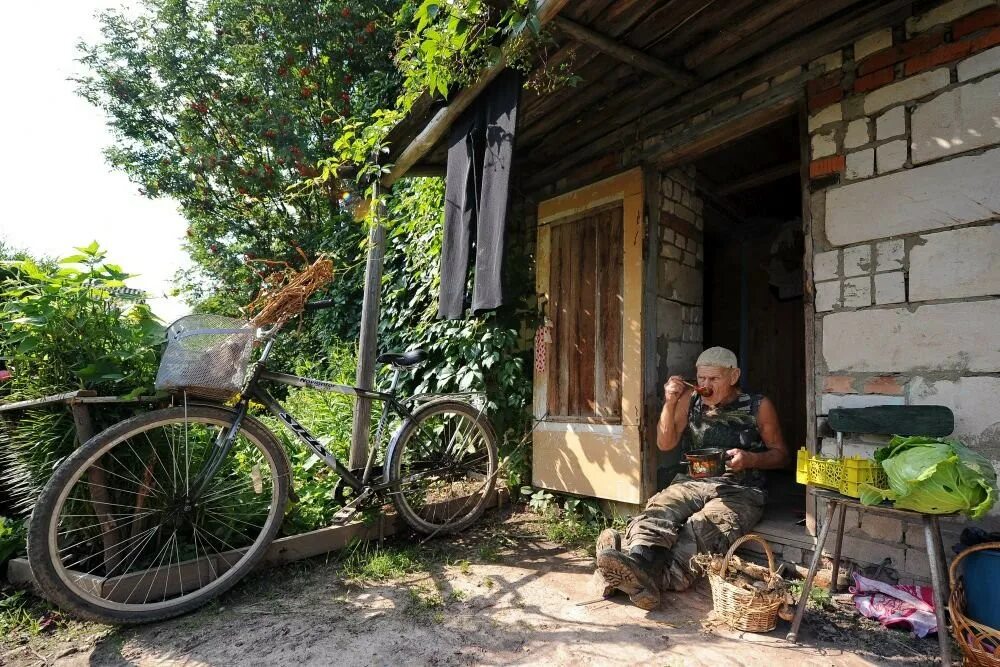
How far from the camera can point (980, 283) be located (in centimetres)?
216

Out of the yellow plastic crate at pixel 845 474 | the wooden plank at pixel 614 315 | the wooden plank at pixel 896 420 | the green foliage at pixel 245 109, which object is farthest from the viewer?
the green foliage at pixel 245 109

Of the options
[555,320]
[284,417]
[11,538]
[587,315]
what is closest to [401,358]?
[284,417]

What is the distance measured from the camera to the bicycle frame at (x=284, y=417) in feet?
8.21

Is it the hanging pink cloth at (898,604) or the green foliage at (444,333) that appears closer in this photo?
the hanging pink cloth at (898,604)

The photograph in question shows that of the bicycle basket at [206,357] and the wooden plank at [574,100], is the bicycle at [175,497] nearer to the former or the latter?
the bicycle basket at [206,357]

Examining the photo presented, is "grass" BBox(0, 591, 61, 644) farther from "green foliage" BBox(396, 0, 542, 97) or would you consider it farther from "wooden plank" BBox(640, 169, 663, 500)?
"green foliage" BBox(396, 0, 542, 97)

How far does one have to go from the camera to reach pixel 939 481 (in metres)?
1.74

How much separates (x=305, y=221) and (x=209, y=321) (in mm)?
6551

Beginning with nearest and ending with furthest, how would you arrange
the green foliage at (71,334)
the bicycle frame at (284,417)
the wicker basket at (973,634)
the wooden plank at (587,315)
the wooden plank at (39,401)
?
the wicker basket at (973,634) → the wooden plank at (39,401) → the green foliage at (71,334) → the bicycle frame at (284,417) → the wooden plank at (587,315)

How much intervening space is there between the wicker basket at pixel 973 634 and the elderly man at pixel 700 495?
926 millimetres

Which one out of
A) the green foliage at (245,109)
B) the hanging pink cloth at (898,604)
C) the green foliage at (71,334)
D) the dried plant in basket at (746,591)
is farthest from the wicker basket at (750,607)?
the green foliage at (245,109)

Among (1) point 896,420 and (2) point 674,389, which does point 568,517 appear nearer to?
(2) point 674,389

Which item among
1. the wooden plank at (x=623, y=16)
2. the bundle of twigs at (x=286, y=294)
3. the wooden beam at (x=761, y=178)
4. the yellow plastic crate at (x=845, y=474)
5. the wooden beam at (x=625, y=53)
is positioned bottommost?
the yellow plastic crate at (x=845, y=474)

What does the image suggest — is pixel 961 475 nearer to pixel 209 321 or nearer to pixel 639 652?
pixel 639 652
